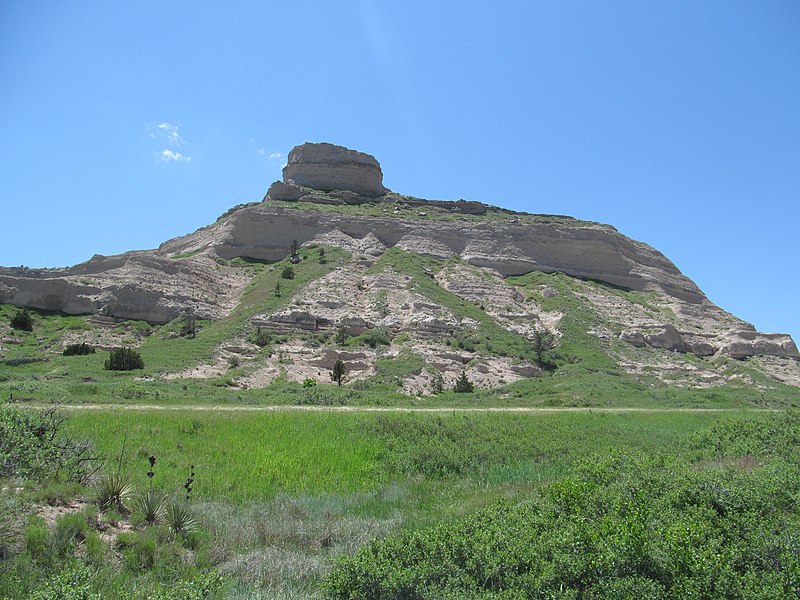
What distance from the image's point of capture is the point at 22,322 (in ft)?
140

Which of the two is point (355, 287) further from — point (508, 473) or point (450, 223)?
point (508, 473)

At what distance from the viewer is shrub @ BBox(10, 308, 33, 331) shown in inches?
1676

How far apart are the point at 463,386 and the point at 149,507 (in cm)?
3203

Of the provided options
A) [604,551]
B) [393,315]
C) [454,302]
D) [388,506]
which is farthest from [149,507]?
[454,302]

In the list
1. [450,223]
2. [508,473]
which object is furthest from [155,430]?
[450,223]

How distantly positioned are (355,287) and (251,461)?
44032 millimetres

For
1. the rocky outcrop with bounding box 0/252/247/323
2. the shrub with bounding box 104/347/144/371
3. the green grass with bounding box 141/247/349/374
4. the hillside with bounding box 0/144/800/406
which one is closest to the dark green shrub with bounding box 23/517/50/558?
the hillside with bounding box 0/144/800/406

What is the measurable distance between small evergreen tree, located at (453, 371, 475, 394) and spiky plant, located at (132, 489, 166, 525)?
3114cm

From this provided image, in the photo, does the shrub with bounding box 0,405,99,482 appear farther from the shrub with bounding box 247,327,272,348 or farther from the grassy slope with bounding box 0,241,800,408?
the shrub with bounding box 247,327,272,348

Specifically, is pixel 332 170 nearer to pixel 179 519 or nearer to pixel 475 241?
pixel 475 241

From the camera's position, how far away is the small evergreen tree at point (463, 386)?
124ft

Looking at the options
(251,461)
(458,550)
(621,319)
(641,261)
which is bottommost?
(251,461)

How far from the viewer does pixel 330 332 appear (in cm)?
4706

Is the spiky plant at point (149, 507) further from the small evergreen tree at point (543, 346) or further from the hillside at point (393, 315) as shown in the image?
the small evergreen tree at point (543, 346)
